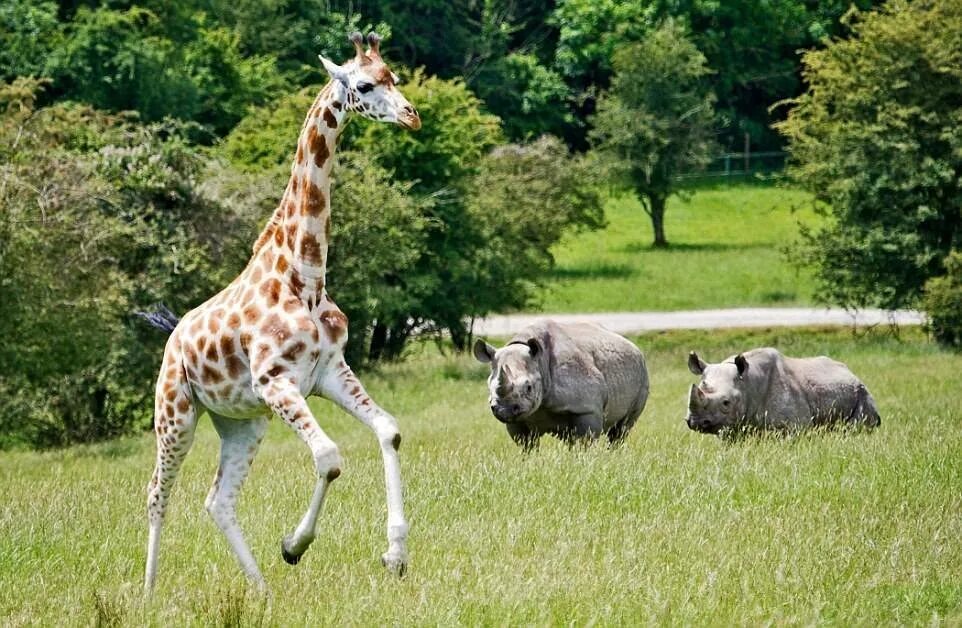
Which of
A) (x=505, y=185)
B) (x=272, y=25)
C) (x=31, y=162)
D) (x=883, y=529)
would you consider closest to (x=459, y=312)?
(x=505, y=185)

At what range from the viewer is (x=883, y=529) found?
10.2 meters

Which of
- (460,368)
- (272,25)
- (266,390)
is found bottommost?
(460,368)

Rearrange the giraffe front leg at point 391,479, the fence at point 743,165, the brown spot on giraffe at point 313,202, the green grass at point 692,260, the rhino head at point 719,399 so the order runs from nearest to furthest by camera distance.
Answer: the giraffe front leg at point 391,479 < the brown spot on giraffe at point 313,202 < the rhino head at point 719,399 < the green grass at point 692,260 < the fence at point 743,165

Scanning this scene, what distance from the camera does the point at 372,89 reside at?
29.1 feet

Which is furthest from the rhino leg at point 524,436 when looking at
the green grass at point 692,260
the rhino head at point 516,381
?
the green grass at point 692,260

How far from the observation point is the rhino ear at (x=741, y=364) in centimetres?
1488

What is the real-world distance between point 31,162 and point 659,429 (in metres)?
11.5

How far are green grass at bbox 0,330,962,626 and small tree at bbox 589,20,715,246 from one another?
4011 centimetres

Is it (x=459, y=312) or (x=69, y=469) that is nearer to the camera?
(x=69, y=469)

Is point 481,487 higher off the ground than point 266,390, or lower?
lower

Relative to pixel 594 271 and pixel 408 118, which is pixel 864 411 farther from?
pixel 594 271

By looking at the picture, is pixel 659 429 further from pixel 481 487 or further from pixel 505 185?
pixel 505 185

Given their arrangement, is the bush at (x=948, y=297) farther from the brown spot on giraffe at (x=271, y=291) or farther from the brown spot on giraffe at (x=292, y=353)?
the brown spot on giraffe at (x=292, y=353)

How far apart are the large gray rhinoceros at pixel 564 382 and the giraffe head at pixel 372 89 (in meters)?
5.05
